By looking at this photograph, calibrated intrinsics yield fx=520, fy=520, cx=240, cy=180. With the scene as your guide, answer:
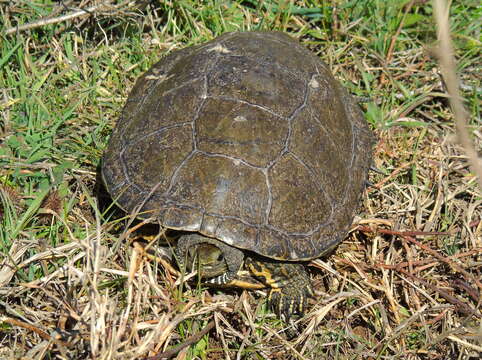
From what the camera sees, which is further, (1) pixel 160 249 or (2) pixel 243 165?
(1) pixel 160 249

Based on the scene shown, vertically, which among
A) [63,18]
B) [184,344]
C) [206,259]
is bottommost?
[184,344]

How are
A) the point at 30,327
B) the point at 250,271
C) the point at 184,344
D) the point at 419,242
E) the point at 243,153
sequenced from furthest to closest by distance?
the point at 419,242 → the point at 250,271 → the point at 243,153 → the point at 184,344 → the point at 30,327

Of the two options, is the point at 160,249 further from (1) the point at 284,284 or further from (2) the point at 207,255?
(1) the point at 284,284

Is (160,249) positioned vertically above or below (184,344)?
above

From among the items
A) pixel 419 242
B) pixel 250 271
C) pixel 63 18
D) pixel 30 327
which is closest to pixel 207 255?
pixel 250 271

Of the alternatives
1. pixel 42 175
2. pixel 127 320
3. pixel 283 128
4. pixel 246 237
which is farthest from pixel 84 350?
pixel 283 128

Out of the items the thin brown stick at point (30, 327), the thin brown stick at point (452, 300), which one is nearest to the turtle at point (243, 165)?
the thin brown stick at point (452, 300)

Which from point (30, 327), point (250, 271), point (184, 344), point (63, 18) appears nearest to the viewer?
point (30, 327)

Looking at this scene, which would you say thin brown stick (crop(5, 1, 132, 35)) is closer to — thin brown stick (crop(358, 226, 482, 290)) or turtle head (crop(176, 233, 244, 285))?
turtle head (crop(176, 233, 244, 285))
